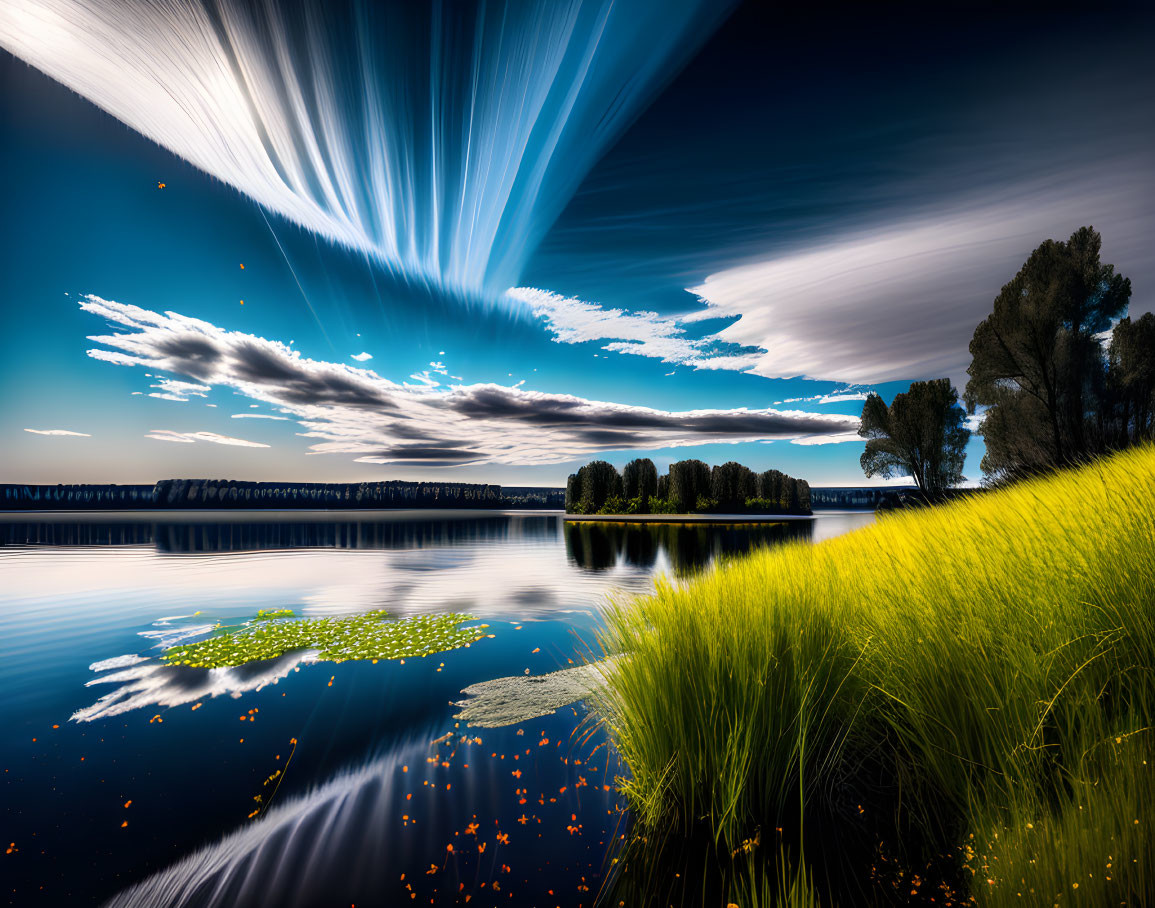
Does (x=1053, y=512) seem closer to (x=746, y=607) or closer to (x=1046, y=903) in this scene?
(x=746, y=607)

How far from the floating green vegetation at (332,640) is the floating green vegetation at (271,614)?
139 mm

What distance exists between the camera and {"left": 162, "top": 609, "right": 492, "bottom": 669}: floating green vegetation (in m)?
10.3

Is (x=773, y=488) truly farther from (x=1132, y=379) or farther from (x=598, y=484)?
(x=1132, y=379)

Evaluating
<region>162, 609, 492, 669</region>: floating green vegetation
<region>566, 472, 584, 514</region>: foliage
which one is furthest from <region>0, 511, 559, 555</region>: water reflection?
<region>162, 609, 492, 669</region>: floating green vegetation

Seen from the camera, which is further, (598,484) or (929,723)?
(598,484)

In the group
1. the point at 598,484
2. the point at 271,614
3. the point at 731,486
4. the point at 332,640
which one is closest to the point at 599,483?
the point at 598,484

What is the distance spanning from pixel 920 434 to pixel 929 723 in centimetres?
4421

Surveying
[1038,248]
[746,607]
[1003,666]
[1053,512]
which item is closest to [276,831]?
[746,607]

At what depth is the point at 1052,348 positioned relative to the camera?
26.0 metres

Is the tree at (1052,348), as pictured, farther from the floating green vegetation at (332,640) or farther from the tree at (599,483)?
the tree at (599,483)

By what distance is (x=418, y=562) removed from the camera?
98.2ft

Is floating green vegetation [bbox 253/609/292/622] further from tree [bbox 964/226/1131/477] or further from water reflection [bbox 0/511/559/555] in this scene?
tree [bbox 964/226/1131/477]

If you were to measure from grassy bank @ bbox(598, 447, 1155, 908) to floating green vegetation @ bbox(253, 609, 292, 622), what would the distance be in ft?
42.9

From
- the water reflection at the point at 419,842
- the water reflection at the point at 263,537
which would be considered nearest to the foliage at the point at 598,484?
the water reflection at the point at 263,537
